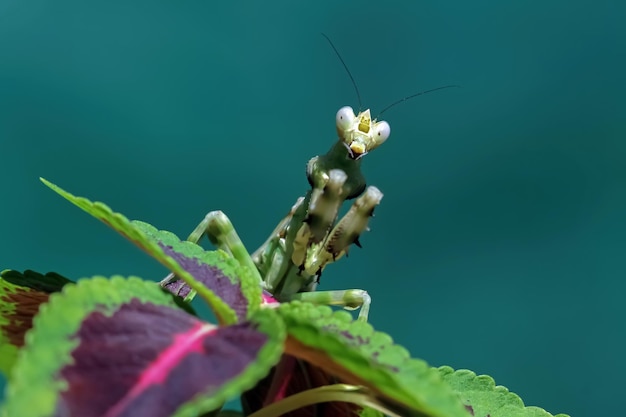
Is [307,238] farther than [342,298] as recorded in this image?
No

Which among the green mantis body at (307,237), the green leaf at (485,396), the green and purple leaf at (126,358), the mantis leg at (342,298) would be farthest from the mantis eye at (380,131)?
the green and purple leaf at (126,358)

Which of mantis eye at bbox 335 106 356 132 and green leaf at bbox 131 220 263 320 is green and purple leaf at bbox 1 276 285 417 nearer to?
green leaf at bbox 131 220 263 320

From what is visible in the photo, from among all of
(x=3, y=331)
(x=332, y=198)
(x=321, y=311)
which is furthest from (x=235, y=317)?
(x=332, y=198)

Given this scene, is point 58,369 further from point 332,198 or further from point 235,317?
point 332,198

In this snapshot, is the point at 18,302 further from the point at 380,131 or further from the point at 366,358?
the point at 380,131

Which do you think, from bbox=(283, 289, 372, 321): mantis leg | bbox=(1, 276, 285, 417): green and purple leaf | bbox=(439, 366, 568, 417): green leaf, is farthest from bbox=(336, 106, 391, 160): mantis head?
bbox=(1, 276, 285, 417): green and purple leaf

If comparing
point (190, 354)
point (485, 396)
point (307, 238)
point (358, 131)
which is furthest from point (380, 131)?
point (190, 354)
